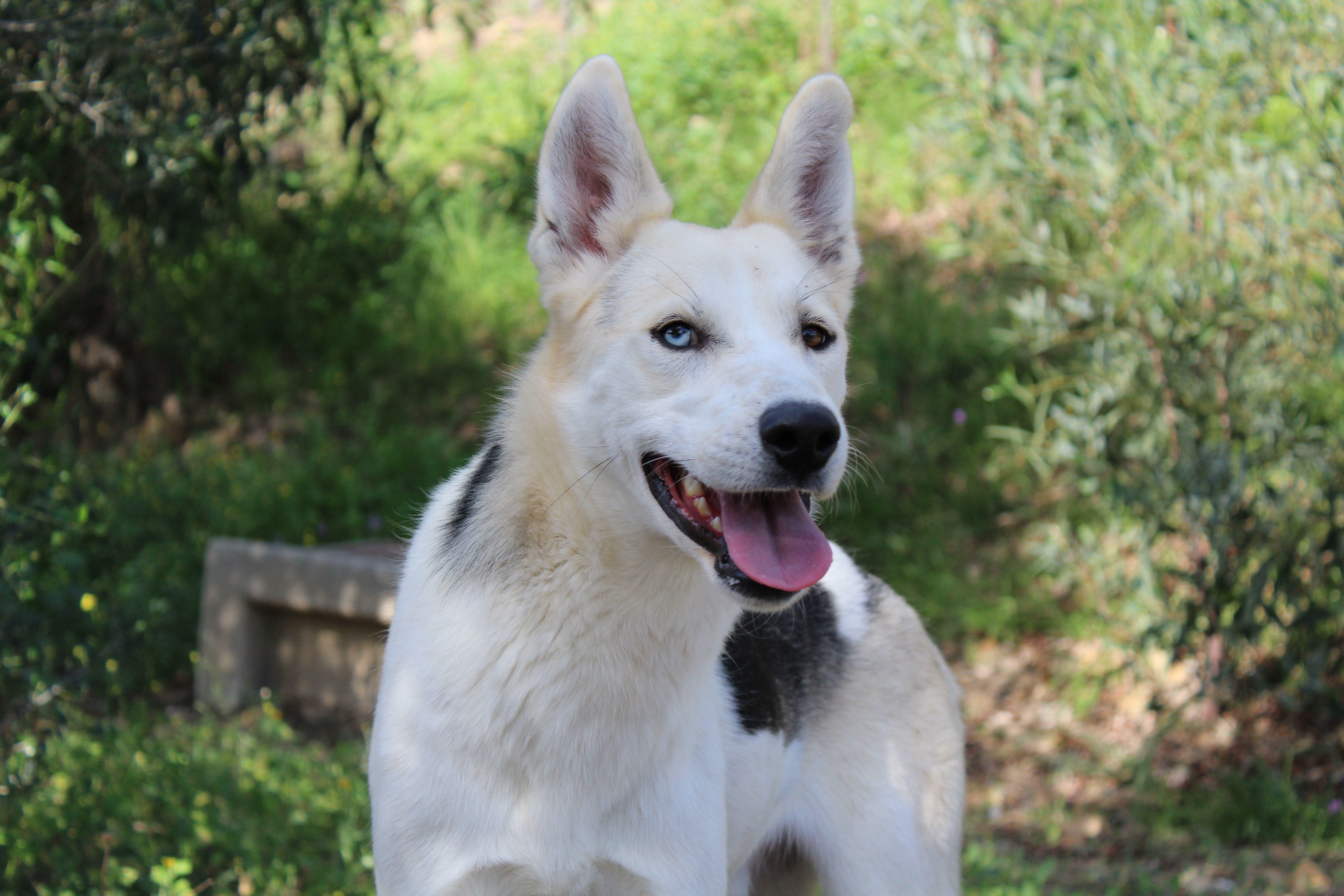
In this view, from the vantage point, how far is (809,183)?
272cm

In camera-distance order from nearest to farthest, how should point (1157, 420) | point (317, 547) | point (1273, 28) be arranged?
point (1273, 28)
point (1157, 420)
point (317, 547)

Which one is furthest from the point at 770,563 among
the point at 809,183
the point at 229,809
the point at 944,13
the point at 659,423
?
the point at 944,13

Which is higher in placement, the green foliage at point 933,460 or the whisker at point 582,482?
the whisker at point 582,482

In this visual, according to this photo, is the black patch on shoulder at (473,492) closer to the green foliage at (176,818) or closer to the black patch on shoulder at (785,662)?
the black patch on shoulder at (785,662)

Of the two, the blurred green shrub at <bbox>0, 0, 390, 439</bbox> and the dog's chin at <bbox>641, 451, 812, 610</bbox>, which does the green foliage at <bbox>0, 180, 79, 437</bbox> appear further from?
the dog's chin at <bbox>641, 451, 812, 610</bbox>

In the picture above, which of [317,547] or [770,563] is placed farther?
[317,547]

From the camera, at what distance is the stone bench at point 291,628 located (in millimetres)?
4992

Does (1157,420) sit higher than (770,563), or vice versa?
(770,563)

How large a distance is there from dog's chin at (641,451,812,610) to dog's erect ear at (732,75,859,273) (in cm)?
73

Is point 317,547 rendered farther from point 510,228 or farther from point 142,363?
point 510,228

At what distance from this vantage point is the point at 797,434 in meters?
1.97

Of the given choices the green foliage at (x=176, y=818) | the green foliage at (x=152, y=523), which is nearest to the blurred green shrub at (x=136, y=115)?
the green foliage at (x=152, y=523)

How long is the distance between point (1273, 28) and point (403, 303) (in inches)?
209

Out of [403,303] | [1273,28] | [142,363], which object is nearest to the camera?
[1273,28]
